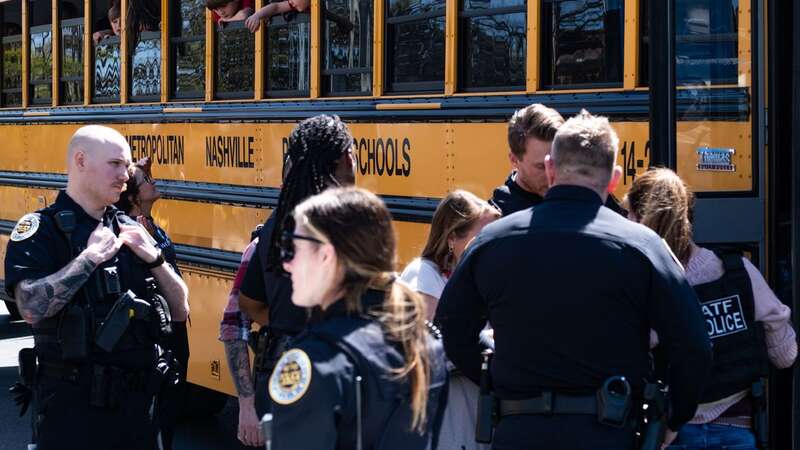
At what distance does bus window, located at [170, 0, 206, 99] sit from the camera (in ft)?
21.2

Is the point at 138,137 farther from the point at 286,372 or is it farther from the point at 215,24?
the point at 286,372

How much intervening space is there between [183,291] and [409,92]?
157 centimetres

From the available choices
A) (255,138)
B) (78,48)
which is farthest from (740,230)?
(78,48)

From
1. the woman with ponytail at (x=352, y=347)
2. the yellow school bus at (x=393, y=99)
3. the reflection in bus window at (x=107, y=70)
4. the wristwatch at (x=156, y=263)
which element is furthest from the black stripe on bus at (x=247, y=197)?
the woman with ponytail at (x=352, y=347)

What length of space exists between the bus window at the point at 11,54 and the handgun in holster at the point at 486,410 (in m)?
5.98

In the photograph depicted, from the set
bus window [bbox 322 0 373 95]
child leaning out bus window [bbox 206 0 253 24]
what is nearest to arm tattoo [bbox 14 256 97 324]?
bus window [bbox 322 0 373 95]

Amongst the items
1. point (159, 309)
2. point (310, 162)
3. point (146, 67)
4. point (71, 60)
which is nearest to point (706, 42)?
point (310, 162)

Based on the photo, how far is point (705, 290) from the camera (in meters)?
3.39

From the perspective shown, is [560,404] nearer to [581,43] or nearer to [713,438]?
[713,438]

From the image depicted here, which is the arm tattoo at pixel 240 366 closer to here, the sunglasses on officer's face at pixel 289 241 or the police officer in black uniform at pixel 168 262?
the police officer in black uniform at pixel 168 262

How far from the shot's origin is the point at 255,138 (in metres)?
5.98

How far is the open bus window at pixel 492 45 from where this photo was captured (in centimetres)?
466

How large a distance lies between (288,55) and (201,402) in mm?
2107

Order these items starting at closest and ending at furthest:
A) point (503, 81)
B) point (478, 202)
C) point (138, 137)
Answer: point (478, 202)
point (503, 81)
point (138, 137)
